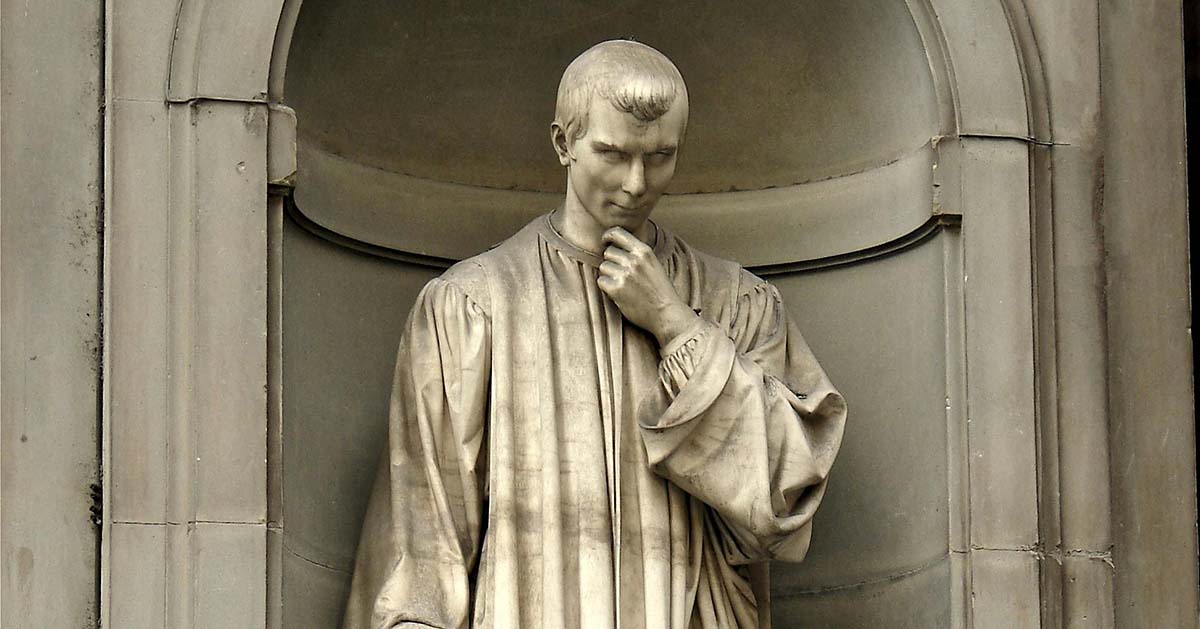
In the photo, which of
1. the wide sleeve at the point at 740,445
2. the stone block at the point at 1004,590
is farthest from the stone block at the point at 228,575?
the stone block at the point at 1004,590

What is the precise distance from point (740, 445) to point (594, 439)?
0.35 metres

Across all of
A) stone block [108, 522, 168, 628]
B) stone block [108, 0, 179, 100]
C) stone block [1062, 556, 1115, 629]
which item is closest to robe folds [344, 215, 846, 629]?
stone block [108, 522, 168, 628]

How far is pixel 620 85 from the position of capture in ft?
24.2

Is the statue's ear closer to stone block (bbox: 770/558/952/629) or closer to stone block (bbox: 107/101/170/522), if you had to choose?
stone block (bbox: 107/101/170/522)

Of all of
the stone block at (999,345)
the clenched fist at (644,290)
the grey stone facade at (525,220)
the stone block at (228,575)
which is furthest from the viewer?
the stone block at (999,345)

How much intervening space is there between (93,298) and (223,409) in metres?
0.43

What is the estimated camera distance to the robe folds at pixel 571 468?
7.36m

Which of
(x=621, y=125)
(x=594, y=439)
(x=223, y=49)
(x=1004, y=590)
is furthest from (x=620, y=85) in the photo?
(x=1004, y=590)

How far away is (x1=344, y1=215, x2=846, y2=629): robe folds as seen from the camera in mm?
7363

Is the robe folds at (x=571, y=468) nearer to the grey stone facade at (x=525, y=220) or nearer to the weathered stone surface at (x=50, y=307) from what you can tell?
the grey stone facade at (x=525, y=220)

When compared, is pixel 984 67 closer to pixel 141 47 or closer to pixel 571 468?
pixel 571 468

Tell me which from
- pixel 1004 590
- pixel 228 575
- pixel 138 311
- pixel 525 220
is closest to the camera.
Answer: pixel 228 575

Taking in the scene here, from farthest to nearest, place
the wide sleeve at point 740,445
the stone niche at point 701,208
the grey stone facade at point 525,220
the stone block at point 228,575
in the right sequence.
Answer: the stone niche at point 701,208 → the wide sleeve at point 740,445 → the grey stone facade at point 525,220 → the stone block at point 228,575

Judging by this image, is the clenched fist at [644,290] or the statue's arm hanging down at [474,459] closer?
the statue's arm hanging down at [474,459]
